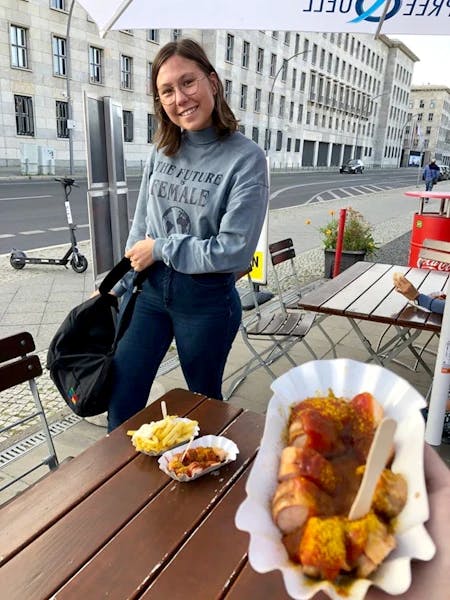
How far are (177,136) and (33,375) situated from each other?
1115 mm

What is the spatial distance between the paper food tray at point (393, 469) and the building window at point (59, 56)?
1207 inches

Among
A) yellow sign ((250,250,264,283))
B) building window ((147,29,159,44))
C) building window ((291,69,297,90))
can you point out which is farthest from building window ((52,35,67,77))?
building window ((291,69,297,90))

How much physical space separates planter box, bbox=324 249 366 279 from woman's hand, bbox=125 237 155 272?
5015 millimetres

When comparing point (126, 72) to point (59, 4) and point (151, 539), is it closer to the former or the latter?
point (59, 4)

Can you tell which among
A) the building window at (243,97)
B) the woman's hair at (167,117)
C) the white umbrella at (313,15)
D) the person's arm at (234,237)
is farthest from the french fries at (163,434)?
the building window at (243,97)

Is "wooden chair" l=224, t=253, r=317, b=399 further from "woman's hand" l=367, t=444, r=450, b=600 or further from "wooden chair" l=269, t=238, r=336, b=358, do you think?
"woman's hand" l=367, t=444, r=450, b=600

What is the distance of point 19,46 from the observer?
25.3 meters

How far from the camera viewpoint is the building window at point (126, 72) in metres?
31.2

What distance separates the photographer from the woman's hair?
5.90 ft

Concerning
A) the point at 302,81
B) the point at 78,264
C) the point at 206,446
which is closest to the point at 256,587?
the point at 206,446

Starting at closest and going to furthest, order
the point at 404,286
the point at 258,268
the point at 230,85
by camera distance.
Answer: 1. the point at 404,286
2. the point at 258,268
3. the point at 230,85

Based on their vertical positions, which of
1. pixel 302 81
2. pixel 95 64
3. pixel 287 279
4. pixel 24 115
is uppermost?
pixel 302 81

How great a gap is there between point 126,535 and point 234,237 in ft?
3.33

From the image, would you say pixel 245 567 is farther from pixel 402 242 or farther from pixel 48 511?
pixel 402 242
